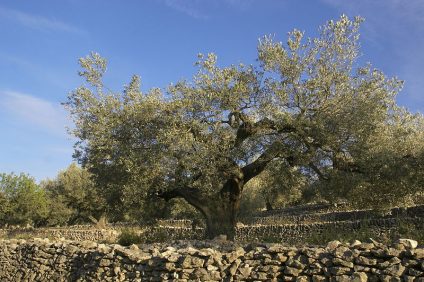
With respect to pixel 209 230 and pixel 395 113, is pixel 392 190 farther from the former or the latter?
pixel 209 230

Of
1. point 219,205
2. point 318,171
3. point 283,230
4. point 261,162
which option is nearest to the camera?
point 261,162

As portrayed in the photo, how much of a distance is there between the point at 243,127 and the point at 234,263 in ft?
28.2

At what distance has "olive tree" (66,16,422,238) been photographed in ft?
53.8

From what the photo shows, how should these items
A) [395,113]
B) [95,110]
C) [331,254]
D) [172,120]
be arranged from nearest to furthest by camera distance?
Result: [331,254], [172,120], [95,110], [395,113]

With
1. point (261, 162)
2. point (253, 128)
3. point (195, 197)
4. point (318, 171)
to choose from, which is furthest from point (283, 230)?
point (253, 128)

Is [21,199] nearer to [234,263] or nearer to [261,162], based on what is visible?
[261,162]

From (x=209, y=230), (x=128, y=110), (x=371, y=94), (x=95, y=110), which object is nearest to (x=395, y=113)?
(x=371, y=94)

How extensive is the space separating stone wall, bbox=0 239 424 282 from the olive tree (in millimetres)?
3839

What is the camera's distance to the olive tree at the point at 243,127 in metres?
16.4

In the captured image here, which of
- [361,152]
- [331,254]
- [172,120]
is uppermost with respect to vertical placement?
[172,120]

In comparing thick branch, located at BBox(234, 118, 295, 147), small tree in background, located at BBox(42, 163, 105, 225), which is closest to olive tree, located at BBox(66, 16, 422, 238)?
thick branch, located at BBox(234, 118, 295, 147)

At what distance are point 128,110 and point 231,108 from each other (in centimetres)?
404

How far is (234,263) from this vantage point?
9.77 m

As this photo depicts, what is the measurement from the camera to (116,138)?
17.3 m
